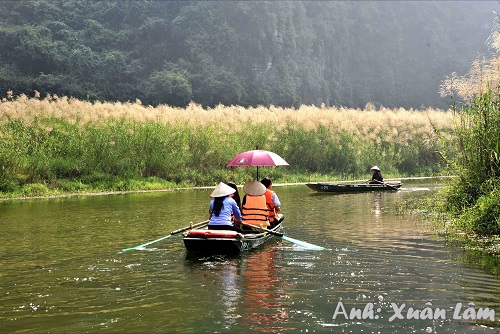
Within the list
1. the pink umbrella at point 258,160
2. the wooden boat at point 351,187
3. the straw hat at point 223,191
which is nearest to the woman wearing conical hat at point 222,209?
the straw hat at point 223,191

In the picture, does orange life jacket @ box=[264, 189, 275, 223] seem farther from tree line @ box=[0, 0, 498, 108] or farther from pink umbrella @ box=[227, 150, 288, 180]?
tree line @ box=[0, 0, 498, 108]

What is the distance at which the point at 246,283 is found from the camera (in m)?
8.49

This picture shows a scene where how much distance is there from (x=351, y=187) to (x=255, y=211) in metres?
11.6

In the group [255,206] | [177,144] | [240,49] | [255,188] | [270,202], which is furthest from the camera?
[240,49]

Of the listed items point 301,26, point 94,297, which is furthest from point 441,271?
point 301,26

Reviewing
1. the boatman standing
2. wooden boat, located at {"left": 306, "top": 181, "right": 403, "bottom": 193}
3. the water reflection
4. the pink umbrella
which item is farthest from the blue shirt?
wooden boat, located at {"left": 306, "top": 181, "right": 403, "bottom": 193}

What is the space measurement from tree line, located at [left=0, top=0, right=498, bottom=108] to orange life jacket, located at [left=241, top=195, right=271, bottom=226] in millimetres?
34726

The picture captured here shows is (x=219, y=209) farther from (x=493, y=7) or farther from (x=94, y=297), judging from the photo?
(x=493, y=7)

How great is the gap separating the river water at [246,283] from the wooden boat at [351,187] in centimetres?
830

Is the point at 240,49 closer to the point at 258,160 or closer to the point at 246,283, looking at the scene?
the point at 258,160

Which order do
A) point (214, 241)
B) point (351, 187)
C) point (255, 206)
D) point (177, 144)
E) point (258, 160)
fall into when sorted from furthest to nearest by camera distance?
point (177, 144), point (351, 187), point (258, 160), point (255, 206), point (214, 241)

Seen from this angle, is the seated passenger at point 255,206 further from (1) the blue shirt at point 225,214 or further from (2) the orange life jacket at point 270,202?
(1) the blue shirt at point 225,214

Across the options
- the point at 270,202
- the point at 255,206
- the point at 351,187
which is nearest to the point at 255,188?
the point at 255,206

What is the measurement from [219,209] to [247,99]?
148 ft
